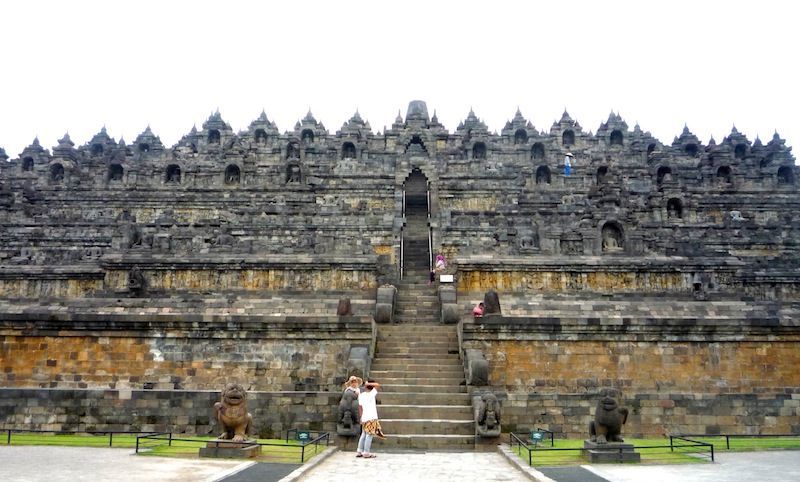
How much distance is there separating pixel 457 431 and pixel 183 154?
33303 millimetres

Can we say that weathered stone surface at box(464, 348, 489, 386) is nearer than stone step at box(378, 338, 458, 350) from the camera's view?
Yes

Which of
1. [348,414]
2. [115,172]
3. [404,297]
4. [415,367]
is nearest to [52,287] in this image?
[404,297]

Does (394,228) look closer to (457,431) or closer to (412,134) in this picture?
(457,431)

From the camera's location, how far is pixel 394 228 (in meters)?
26.3

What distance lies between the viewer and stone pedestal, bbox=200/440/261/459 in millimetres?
10953

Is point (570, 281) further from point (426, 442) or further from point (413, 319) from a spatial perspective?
point (426, 442)

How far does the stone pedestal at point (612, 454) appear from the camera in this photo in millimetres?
10977

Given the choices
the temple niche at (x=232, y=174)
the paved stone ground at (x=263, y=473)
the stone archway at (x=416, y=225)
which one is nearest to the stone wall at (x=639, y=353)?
the paved stone ground at (x=263, y=473)

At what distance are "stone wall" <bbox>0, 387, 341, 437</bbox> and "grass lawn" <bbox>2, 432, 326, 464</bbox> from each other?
0.34 metres

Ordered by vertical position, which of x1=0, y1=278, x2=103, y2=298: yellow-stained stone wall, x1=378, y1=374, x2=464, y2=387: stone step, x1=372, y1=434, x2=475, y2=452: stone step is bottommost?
x1=372, y1=434, x2=475, y2=452: stone step

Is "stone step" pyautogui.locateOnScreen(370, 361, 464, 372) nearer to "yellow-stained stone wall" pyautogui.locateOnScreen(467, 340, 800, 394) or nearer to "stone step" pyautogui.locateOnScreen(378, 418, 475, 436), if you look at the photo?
"yellow-stained stone wall" pyautogui.locateOnScreen(467, 340, 800, 394)

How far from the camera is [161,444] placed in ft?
40.6

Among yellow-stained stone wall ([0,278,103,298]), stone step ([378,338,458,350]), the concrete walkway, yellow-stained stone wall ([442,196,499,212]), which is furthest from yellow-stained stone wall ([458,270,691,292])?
yellow-stained stone wall ([0,278,103,298])

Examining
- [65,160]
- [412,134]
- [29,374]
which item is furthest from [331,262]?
[65,160]
